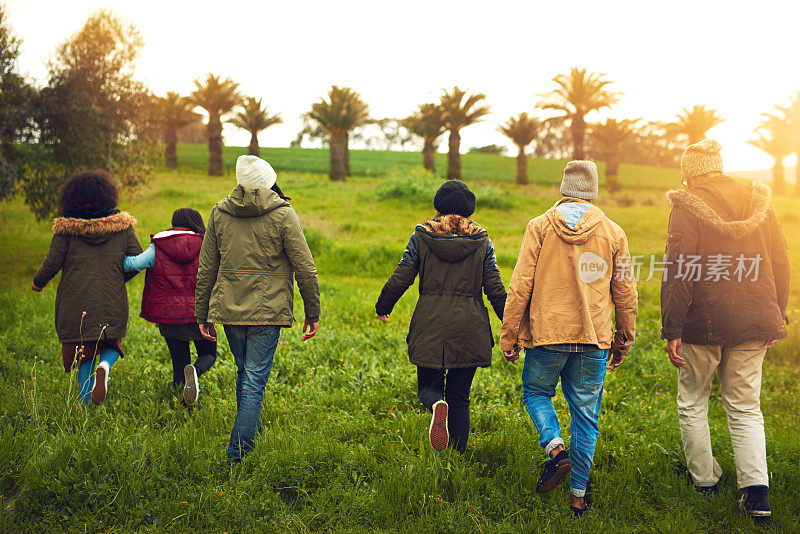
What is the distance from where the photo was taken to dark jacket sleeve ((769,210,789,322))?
3.81 m

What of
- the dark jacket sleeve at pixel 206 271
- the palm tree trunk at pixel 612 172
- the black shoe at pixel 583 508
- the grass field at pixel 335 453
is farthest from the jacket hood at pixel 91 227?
the palm tree trunk at pixel 612 172

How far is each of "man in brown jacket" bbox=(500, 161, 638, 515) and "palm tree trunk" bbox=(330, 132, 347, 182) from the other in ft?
84.5

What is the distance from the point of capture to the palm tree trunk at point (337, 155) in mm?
29688

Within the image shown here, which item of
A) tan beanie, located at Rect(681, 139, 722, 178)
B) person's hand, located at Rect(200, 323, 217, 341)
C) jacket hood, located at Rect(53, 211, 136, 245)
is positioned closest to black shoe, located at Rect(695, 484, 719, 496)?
tan beanie, located at Rect(681, 139, 722, 178)

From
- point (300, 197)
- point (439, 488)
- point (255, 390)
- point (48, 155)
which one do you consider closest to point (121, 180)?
point (48, 155)

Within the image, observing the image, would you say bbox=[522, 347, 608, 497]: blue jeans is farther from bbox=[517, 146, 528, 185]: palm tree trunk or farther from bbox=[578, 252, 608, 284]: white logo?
bbox=[517, 146, 528, 185]: palm tree trunk

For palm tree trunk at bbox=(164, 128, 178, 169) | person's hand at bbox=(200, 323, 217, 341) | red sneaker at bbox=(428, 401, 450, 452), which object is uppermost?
palm tree trunk at bbox=(164, 128, 178, 169)

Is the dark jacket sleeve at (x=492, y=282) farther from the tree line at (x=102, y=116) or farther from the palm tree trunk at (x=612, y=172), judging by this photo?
the palm tree trunk at (x=612, y=172)

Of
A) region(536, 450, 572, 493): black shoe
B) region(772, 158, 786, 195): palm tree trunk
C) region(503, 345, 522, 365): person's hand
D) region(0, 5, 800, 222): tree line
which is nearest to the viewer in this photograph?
region(536, 450, 572, 493): black shoe

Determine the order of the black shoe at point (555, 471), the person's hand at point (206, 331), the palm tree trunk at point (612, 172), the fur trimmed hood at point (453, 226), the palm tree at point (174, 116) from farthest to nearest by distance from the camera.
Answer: the palm tree trunk at point (612, 172) → the palm tree at point (174, 116) → the person's hand at point (206, 331) → the fur trimmed hood at point (453, 226) → the black shoe at point (555, 471)

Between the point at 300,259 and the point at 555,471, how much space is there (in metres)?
2.27

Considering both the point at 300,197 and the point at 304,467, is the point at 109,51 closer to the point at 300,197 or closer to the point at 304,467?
the point at 300,197

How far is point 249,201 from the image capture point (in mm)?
4000

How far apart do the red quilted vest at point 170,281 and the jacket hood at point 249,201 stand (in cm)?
117
